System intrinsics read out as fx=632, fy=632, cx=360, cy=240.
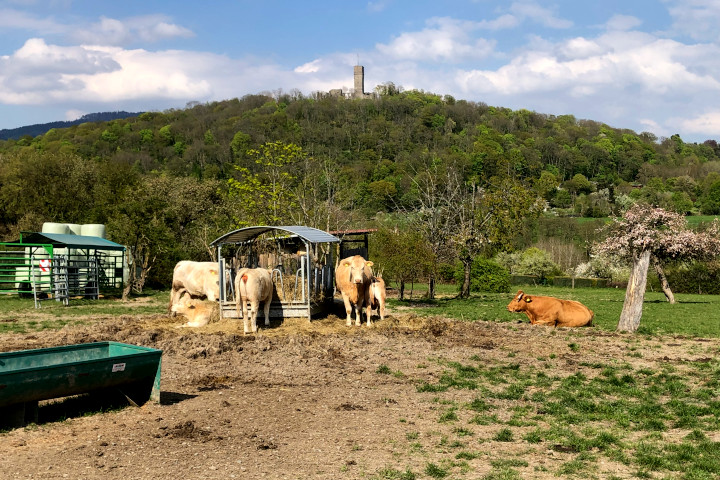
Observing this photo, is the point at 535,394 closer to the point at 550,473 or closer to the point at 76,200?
the point at 550,473

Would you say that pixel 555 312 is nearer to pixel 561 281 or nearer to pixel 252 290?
pixel 252 290

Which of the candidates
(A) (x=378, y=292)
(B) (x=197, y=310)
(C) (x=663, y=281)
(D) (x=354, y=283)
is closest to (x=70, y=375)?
(D) (x=354, y=283)

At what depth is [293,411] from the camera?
27.8 ft

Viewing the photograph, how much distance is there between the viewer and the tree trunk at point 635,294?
52.2 ft

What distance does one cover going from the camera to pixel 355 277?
52.6 feet

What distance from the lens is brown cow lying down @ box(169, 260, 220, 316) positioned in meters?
17.5

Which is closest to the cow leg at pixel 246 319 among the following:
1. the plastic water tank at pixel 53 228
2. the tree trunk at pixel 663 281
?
the plastic water tank at pixel 53 228

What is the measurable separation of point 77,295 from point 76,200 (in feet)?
69.9

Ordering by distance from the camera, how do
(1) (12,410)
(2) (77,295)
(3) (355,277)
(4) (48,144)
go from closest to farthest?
(1) (12,410)
(3) (355,277)
(2) (77,295)
(4) (48,144)

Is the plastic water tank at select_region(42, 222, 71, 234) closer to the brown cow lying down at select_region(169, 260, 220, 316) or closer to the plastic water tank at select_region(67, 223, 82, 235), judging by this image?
the plastic water tank at select_region(67, 223, 82, 235)

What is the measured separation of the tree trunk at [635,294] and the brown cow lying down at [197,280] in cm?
1086

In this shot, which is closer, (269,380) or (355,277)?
(269,380)

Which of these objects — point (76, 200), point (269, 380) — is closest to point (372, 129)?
point (76, 200)

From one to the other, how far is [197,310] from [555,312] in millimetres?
9757
